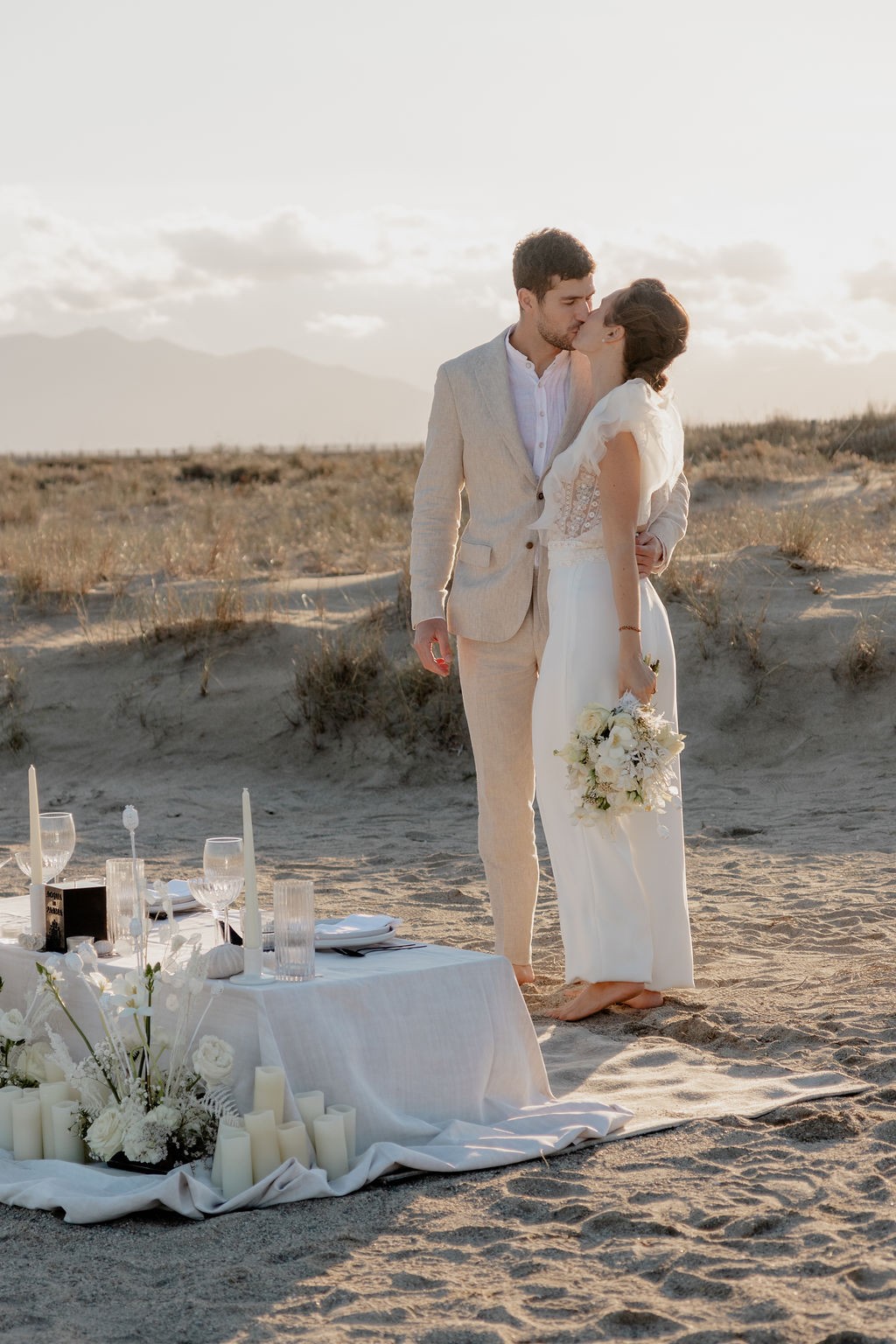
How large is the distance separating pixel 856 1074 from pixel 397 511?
17.7 metres

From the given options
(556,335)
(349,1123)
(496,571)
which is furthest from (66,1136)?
(556,335)

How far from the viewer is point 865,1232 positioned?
3.23m

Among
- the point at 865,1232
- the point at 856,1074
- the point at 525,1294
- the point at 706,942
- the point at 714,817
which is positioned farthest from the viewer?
the point at 714,817

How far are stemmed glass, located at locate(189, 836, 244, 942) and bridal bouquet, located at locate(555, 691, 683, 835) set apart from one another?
1185mm

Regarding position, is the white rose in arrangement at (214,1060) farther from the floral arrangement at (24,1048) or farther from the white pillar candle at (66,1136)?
the floral arrangement at (24,1048)

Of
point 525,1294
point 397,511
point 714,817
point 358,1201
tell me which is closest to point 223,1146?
point 358,1201

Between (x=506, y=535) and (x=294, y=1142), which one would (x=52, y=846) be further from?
(x=506, y=535)

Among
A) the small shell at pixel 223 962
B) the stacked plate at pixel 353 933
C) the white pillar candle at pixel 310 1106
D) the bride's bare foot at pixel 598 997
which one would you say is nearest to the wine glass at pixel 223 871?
the small shell at pixel 223 962

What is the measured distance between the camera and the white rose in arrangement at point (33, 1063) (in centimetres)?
394

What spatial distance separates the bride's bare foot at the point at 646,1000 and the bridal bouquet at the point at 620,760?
2.60ft

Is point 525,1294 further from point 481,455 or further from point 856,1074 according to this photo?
point 481,455

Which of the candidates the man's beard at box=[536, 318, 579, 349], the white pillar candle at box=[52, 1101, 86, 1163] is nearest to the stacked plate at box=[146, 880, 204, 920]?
the white pillar candle at box=[52, 1101, 86, 1163]

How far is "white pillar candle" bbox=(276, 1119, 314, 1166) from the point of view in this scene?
354 centimetres

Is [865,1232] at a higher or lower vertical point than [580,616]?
lower
